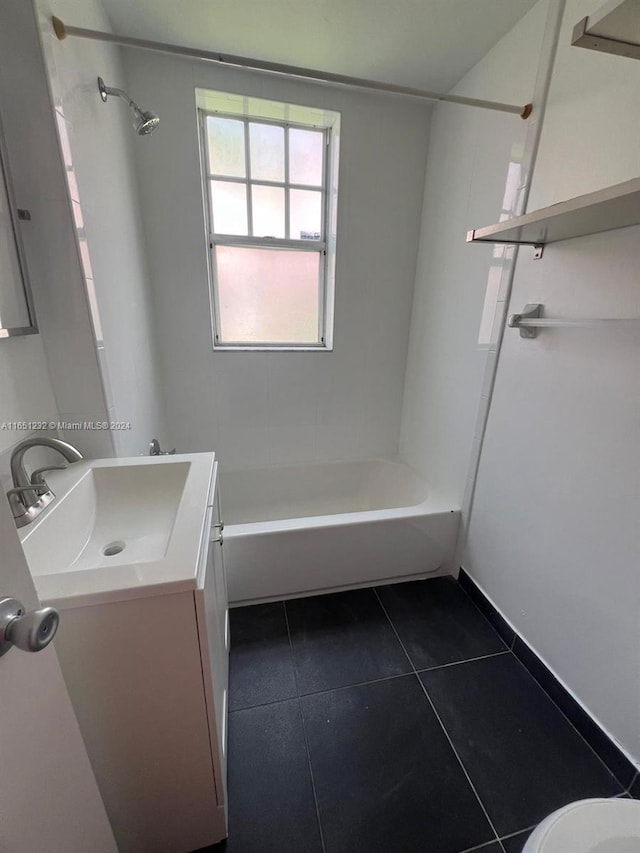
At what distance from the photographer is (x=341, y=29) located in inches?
54.4

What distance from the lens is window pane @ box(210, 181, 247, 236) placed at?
1.90 metres

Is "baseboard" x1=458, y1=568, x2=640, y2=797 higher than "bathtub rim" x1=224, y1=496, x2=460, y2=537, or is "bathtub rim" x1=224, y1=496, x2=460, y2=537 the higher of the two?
"bathtub rim" x1=224, y1=496, x2=460, y2=537

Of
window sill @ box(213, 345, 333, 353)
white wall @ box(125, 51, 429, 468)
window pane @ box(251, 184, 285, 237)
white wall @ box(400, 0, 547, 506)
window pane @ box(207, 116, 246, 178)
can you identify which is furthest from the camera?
window sill @ box(213, 345, 333, 353)

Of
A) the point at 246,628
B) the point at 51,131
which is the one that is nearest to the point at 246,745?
the point at 246,628

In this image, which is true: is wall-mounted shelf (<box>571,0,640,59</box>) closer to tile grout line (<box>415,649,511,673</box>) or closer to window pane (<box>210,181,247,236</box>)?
window pane (<box>210,181,247,236</box>)

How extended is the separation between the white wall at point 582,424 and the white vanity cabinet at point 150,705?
45.9 inches

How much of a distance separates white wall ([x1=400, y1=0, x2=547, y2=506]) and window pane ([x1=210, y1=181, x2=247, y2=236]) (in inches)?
41.5

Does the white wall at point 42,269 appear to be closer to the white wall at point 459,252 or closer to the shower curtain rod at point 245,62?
the shower curtain rod at point 245,62

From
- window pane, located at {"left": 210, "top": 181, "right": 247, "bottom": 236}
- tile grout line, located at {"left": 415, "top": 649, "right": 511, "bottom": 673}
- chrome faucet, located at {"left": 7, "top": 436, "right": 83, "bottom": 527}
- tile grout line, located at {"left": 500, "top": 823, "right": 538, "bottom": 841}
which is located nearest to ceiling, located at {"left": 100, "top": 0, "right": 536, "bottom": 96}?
window pane, located at {"left": 210, "top": 181, "right": 247, "bottom": 236}

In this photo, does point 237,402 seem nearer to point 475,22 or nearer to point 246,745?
point 246,745

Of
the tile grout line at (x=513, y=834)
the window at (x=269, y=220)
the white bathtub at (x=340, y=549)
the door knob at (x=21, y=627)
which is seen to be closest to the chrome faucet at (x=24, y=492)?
the door knob at (x=21, y=627)

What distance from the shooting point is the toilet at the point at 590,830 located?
0.60m

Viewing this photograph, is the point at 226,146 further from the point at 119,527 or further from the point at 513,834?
the point at 513,834

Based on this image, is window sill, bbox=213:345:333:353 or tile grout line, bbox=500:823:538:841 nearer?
tile grout line, bbox=500:823:538:841
